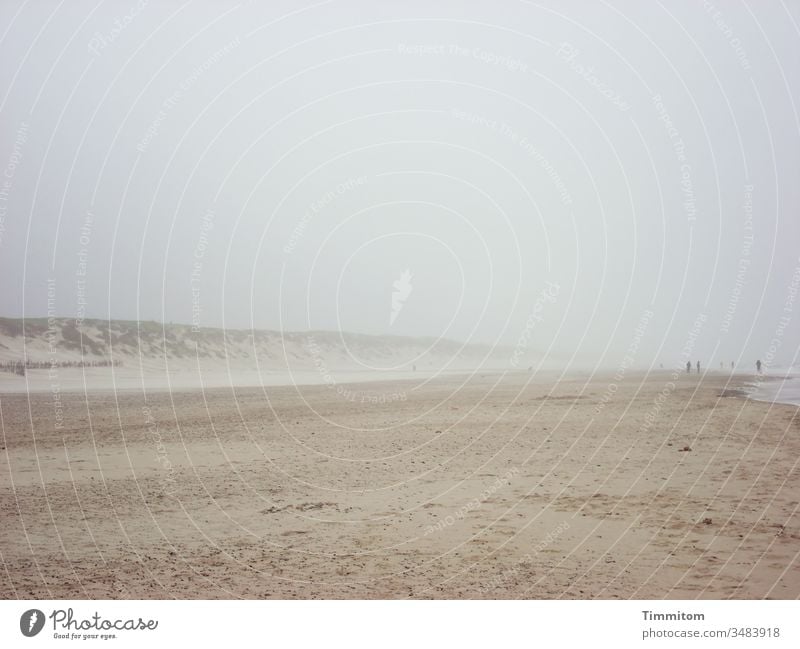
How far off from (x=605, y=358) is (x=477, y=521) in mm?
77011

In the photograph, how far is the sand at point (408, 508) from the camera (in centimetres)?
699

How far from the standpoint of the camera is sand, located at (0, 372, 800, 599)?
699 cm

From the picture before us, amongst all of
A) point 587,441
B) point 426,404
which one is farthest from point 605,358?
point 587,441
